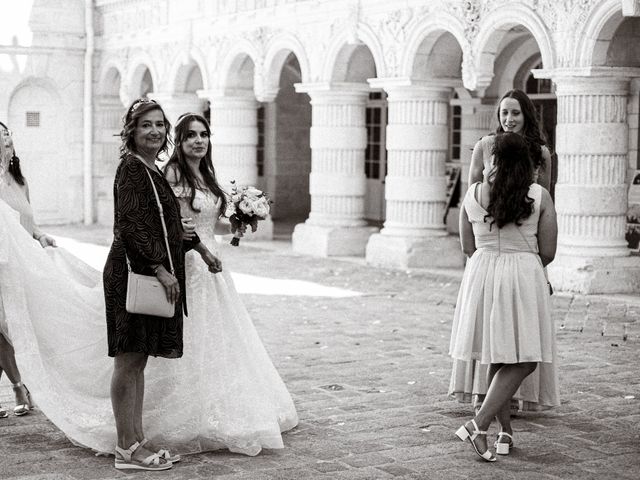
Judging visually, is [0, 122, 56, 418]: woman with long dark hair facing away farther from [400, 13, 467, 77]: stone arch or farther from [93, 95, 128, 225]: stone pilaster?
[93, 95, 128, 225]: stone pilaster

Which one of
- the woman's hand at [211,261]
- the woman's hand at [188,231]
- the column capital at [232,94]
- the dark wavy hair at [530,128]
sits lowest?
the woman's hand at [211,261]

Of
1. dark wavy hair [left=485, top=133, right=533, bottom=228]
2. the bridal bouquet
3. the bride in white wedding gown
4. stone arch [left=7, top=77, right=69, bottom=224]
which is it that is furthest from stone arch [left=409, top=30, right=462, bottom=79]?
stone arch [left=7, top=77, right=69, bottom=224]

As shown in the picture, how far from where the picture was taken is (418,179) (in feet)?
56.1

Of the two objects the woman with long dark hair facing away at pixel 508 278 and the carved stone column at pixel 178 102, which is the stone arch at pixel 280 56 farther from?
the woman with long dark hair facing away at pixel 508 278

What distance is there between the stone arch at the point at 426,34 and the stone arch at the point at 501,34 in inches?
13.7

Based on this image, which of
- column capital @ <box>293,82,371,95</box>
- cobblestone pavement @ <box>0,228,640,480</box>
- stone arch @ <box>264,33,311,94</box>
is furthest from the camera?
stone arch @ <box>264,33,311,94</box>

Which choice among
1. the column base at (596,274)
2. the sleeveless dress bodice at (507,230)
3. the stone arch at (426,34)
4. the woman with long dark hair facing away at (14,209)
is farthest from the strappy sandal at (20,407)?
the stone arch at (426,34)

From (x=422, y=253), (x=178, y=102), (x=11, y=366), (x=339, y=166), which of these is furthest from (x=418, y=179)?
(x=11, y=366)

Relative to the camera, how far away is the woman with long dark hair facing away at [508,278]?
651cm

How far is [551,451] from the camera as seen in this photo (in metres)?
6.81

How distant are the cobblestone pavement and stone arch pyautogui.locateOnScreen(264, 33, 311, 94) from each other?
253 inches

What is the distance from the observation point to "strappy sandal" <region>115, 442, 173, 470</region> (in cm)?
636

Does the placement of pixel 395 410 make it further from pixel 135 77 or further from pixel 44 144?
pixel 44 144

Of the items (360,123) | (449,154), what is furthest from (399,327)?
(449,154)
